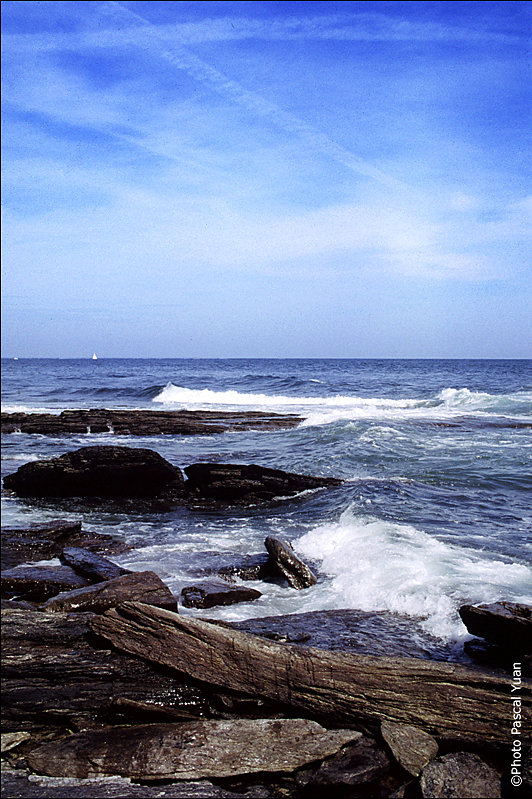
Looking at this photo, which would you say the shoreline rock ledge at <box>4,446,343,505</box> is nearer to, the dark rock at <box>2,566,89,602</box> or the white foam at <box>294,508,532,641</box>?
the white foam at <box>294,508,532,641</box>

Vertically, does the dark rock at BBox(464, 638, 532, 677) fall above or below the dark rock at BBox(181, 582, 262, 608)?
above

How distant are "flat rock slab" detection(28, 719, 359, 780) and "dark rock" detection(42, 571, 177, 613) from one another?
1779mm

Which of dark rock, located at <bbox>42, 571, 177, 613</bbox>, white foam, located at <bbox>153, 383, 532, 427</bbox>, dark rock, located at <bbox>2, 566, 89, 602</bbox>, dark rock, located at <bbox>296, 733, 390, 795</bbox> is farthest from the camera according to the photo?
white foam, located at <bbox>153, 383, 532, 427</bbox>

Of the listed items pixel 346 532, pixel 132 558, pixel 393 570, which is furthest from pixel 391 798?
pixel 346 532

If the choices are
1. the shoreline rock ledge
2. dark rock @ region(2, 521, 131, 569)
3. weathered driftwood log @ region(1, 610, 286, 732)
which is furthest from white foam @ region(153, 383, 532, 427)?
weathered driftwood log @ region(1, 610, 286, 732)

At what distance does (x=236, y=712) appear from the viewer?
4.45 meters

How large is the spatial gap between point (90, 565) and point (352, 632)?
3.35 meters

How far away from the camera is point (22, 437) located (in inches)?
955

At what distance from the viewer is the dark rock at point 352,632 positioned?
619cm

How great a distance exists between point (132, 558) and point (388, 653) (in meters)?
4.61

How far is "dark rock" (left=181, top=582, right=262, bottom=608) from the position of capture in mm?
7418

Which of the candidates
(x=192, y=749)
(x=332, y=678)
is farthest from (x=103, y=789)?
(x=332, y=678)

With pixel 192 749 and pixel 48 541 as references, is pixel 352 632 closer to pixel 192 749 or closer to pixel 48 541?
pixel 192 749

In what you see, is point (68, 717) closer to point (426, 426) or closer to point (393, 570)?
point (393, 570)
